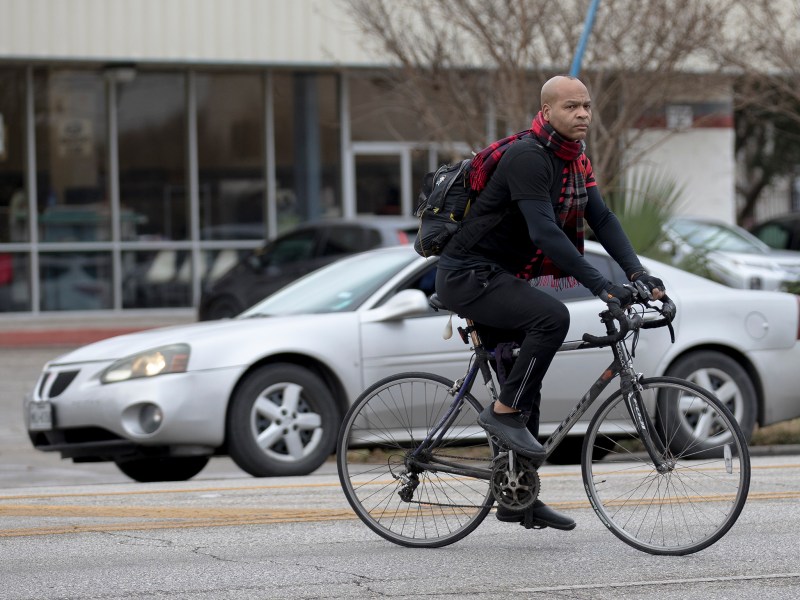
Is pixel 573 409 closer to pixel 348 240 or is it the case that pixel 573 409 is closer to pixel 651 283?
pixel 651 283

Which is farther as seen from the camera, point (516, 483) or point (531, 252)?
point (531, 252)

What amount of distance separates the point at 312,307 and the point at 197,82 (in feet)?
45.9

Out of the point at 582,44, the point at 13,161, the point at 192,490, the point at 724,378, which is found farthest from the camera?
the point at 13,161

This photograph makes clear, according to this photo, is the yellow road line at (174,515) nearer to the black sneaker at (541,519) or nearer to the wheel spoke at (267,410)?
the black sneaker at (541,519)

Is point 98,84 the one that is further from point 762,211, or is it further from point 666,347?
point 762,211

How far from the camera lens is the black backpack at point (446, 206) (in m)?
5.50

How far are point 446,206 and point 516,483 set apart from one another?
3.45 ft

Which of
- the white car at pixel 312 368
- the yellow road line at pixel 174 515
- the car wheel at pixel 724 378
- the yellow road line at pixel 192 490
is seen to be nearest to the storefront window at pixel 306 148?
the white car at pixel 312 368

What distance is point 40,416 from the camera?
865 cm

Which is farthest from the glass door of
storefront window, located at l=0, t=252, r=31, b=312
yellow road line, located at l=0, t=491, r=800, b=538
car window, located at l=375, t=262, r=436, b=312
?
A: yellow road line, located at l=0, t=491, r=800, b=538

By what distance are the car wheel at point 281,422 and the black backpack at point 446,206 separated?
3154mm

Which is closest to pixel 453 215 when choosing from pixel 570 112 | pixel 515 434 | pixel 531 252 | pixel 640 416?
pixel 531 252

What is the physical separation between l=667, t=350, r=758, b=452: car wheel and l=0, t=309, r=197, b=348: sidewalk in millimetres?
11564

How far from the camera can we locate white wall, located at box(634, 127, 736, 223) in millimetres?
24406
